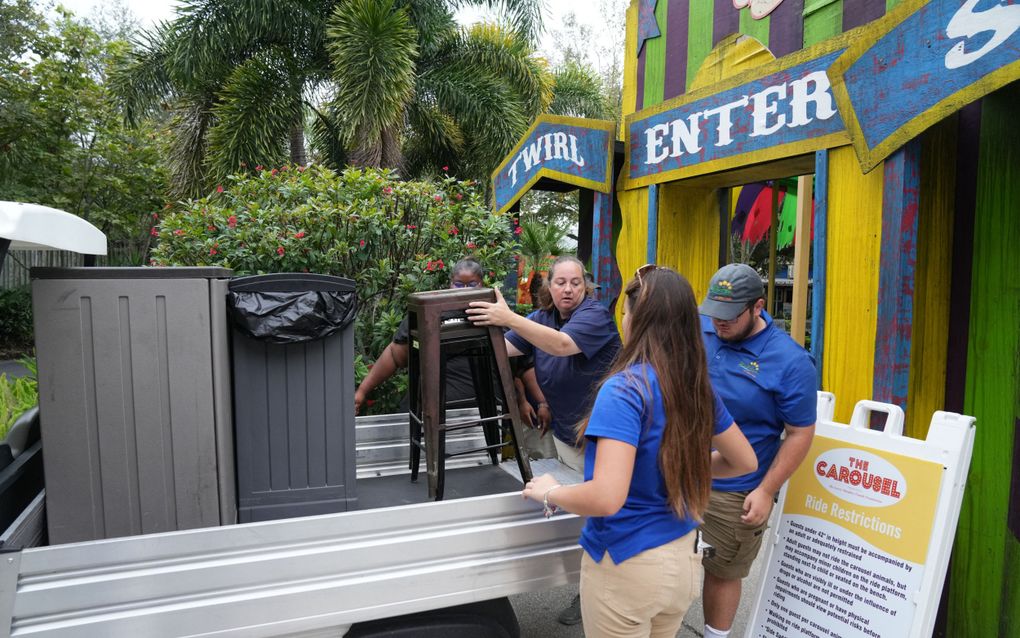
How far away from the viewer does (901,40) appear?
2.64m

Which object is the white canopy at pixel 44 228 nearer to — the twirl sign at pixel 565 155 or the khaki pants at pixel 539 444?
the khaki pants at pixel 539 444

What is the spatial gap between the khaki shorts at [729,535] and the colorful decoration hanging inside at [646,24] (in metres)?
3.32

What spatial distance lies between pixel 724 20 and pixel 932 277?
6.71 ft

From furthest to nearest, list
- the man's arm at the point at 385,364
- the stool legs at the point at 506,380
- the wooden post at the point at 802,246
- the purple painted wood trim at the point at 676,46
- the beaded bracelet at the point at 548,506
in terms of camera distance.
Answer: the wooden post at the point at 802,246 → the purple painted wood trim at the point at 676,46 → the man's arm at the point at 385,364 → the stool legs at the point at 506,380 → the beaded bracelet at the point at 548,506

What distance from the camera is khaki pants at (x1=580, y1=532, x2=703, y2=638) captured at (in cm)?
180

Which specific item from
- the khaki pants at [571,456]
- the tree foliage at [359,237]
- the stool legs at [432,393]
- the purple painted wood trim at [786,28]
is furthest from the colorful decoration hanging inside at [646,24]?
the stool legs at [432,393]

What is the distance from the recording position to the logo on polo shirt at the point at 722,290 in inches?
96.0

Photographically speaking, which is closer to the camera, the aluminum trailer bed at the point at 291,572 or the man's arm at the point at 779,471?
the aluminum trailer bed at the point at 291,572

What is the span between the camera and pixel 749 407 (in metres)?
2.47

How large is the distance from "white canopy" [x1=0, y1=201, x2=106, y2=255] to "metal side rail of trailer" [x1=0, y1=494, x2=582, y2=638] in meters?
0.78

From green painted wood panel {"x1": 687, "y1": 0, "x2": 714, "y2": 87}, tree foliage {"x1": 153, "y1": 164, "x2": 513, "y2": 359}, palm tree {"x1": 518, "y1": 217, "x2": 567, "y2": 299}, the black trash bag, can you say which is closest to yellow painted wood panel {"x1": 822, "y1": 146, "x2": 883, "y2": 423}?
green painted wood panel {"x1": 687, "y1": 0, "x2": 714, "y2": 87}

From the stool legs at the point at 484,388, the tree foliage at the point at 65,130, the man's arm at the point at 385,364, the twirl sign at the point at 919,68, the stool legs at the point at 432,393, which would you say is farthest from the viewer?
the tree foliage at the point at 65,130

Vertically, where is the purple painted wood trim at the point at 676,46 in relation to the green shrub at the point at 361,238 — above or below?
above

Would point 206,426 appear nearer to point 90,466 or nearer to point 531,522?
point 90,466
